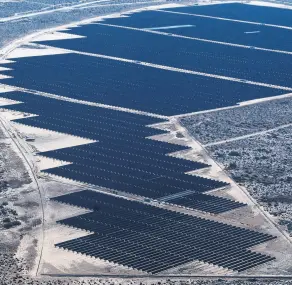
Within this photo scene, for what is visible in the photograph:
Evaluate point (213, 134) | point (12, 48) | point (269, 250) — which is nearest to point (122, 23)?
point (12, 48)

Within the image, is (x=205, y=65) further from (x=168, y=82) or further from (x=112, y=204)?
(x=112, y=204)

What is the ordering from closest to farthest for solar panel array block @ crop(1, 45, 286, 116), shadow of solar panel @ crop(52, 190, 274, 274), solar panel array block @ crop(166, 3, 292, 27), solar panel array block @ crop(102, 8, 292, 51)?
shadow of solar panel @ crop(52, 190, 274, 274) → solar panel array block @ crop(1, 45, 286, 116) → solar panel array block @ crop(102, 8, 292, 51) → solar panel array block @ crop(166, 3, 292, 27)

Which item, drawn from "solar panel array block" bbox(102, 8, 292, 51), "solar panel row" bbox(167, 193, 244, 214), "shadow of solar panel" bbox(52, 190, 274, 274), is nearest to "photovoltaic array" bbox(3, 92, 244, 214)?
"solar panel row" bbox(167, 193, 244, 214)

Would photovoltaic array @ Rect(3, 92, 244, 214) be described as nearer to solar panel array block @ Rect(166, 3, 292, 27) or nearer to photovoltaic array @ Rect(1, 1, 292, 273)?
photovoltaic array @ Rect(1, 1, 292, 273)

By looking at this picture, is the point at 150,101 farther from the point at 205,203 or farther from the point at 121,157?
the point at 205,203

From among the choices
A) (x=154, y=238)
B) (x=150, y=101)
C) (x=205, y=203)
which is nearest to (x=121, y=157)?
(x=205, y=203)

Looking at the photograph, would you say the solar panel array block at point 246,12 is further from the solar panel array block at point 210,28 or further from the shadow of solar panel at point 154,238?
the shadow of solar panel at point 154,238

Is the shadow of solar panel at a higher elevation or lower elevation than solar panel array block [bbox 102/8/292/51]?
lower
